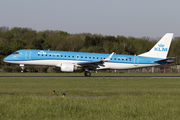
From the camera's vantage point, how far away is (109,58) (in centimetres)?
3928

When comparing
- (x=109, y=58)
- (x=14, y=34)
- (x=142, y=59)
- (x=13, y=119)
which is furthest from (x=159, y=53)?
(x=14, y=34)

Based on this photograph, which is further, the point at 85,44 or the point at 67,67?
the point at 85,44

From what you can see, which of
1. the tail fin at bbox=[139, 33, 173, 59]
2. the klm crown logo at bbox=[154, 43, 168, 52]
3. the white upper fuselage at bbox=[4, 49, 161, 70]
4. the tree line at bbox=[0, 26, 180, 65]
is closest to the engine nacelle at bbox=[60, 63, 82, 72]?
the white upper fuselage at bbox=[4, 49, 161, 70]

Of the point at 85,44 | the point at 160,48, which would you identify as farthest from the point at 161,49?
the point at 85,44

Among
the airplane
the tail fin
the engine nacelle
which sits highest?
the tail fin

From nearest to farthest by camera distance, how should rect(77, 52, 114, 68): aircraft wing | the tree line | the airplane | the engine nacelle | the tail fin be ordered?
the engine nacelle, rect(77, 52, 114, 68): aircraft wing, the airplane, the tail fin, the tree line

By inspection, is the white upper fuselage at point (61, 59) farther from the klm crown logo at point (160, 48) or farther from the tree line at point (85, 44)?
the tree line at point (85, 44)

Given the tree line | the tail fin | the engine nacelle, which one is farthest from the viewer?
the tree line

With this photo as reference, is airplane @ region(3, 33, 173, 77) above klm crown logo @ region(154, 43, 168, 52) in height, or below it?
below

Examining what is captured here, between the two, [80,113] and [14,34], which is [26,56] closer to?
[80,113]

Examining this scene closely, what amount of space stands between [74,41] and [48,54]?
58907mm

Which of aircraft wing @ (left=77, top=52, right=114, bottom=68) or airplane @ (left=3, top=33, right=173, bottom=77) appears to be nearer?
A: aircraft wing @ (left=77, top=52, right=114, bottom=68)

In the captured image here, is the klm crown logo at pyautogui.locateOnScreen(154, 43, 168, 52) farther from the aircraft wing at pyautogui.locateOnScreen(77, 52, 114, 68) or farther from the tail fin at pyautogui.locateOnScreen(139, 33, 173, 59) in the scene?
the aircraft wing at pyautogui.locateOnScreen(77, 52, 114, 68)

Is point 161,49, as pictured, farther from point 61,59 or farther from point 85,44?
Result: point 85,44
